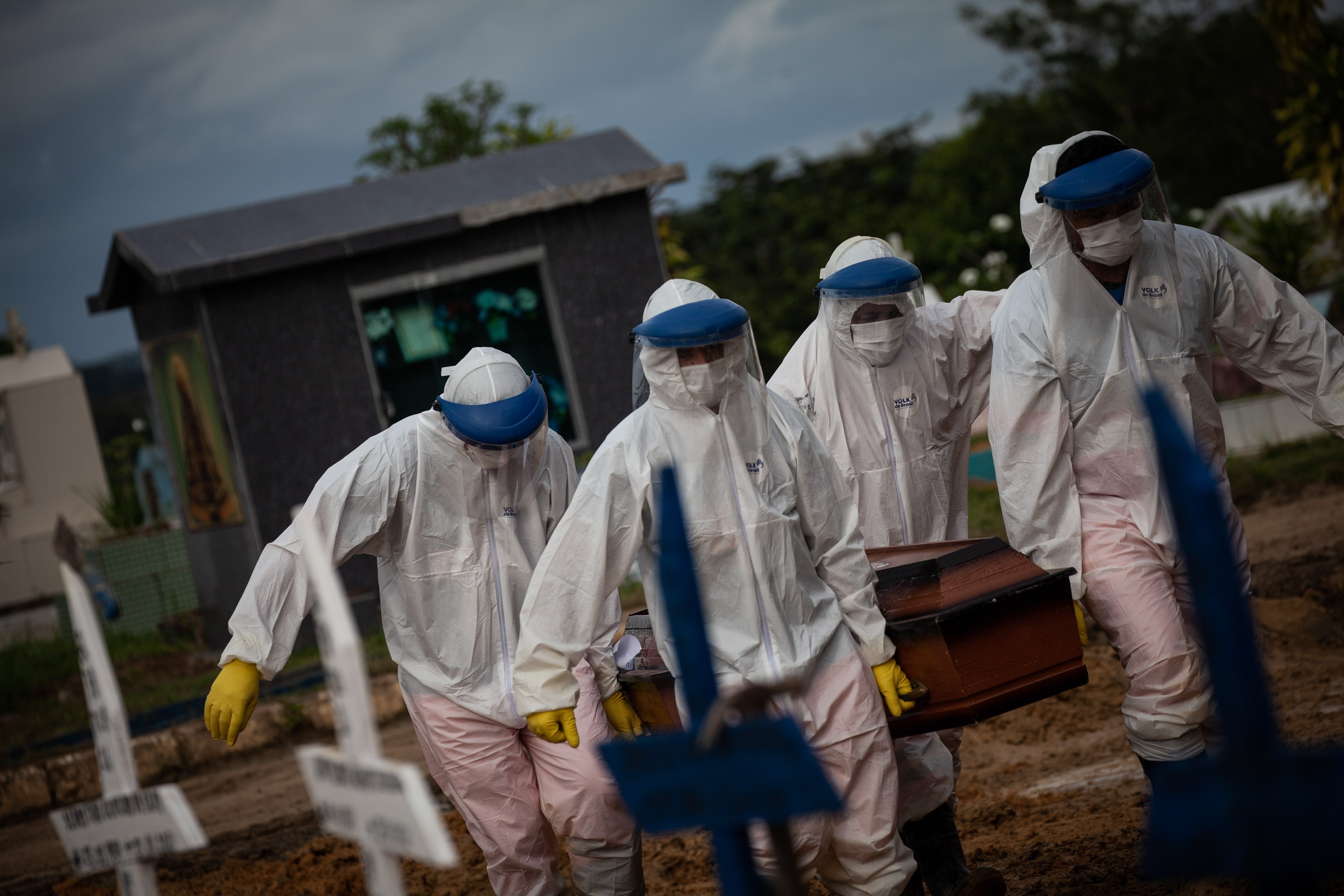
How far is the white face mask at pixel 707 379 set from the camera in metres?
3.31

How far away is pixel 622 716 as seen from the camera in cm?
381

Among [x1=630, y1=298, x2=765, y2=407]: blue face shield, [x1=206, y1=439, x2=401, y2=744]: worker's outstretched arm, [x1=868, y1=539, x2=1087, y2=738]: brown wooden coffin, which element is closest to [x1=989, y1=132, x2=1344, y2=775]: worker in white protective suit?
[x1=868, y1=539, x2=1087, y2=738]: brown wooden coffin

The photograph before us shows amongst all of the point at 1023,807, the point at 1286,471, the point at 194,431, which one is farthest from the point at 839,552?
the point at 194,431

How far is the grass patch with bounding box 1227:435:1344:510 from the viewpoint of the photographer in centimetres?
977

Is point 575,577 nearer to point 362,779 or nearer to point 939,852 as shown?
point 362,779

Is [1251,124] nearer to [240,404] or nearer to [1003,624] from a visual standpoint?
[240,404]

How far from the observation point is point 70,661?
12242mm

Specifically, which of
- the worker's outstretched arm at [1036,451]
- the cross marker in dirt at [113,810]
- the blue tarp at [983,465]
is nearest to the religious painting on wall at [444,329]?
the blue tarp at [983,465]

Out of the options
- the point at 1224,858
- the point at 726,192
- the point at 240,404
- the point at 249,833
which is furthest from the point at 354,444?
the point at 726,192

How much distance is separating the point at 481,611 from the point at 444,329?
21.9 ft

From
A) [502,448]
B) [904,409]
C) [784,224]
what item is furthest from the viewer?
[784,224]

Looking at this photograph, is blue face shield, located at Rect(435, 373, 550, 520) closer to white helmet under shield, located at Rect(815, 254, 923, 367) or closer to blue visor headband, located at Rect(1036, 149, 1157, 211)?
white helmet under shield, located at Rect(815, 254, 923, 367)

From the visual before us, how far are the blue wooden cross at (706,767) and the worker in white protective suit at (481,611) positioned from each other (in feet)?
6.41

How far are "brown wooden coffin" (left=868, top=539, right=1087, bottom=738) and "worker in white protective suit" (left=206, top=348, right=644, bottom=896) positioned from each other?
94 centimetres
